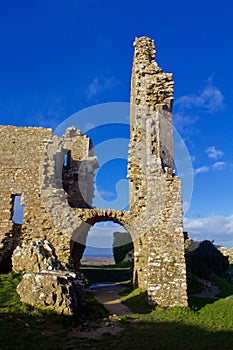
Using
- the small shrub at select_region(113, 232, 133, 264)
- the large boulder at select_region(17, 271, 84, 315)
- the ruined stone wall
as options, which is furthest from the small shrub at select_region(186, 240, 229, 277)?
the large boulder at select_region(17, 271, 84, 315)

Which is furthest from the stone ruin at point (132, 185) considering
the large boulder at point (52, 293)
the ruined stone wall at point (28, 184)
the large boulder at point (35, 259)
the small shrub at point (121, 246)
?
the small shrub at point (121, 246)

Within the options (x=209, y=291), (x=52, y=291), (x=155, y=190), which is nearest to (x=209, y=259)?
(x=209, y=291)

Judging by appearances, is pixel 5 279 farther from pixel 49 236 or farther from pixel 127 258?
pixel 127 258

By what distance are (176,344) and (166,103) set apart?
11.5 meters

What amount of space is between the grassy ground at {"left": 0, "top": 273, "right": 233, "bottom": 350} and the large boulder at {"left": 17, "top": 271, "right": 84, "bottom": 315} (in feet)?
0.86

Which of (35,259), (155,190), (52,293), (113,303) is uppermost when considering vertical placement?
(155,190)

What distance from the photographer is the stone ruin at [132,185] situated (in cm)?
1288

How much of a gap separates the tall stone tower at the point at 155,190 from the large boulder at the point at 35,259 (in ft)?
13.1

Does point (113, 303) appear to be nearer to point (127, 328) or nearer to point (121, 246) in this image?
point (127, 328)

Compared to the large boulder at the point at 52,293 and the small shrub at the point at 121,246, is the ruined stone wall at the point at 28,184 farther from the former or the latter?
the small shrub at the point at 121,246

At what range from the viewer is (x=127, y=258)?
→ 33188mm

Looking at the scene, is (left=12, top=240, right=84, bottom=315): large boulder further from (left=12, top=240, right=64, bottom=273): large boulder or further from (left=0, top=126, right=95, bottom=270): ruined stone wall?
(left=0, top=126, right=95, bottom=270): ruined stone wall

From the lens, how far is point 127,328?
329 inches

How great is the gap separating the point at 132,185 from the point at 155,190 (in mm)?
3018
